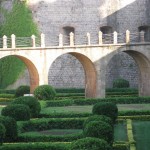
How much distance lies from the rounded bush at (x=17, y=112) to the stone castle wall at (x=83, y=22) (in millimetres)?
17347

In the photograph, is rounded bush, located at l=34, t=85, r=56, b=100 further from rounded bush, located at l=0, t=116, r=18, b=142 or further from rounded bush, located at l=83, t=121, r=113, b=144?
rounded bush, located at l=83, t=121, r=113, b=144

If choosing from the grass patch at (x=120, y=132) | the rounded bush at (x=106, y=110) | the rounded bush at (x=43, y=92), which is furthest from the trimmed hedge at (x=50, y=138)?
→ the rounded bush at (x=43, y=92)

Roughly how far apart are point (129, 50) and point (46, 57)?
17.7 ft

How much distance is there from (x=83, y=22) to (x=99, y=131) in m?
24.9

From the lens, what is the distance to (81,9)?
131ft

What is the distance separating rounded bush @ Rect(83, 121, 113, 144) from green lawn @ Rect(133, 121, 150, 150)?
1502 millimetres

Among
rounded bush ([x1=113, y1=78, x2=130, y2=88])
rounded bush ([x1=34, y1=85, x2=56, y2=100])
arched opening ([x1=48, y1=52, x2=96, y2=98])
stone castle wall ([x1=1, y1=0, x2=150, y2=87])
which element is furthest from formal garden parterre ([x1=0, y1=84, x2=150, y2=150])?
stone castle wall ([x1=1, y1=0, x2=150, y2=87])

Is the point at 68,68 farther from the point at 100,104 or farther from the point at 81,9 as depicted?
the point at 100,104

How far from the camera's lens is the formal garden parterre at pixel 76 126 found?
51.9 ft

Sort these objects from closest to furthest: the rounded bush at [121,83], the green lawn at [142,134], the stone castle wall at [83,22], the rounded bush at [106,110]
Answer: the green lawn at [142,134], the rounded bush at [106,110], the rounded bush at [121,83], the stone castle wall at [83,22]

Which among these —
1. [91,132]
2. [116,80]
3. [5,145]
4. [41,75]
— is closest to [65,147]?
[91,132]

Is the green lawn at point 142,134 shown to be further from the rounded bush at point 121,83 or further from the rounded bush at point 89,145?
the rounded bush at point 121,83

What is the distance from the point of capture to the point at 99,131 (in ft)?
51.4

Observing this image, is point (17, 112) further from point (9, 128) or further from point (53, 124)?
point (9, 128)
